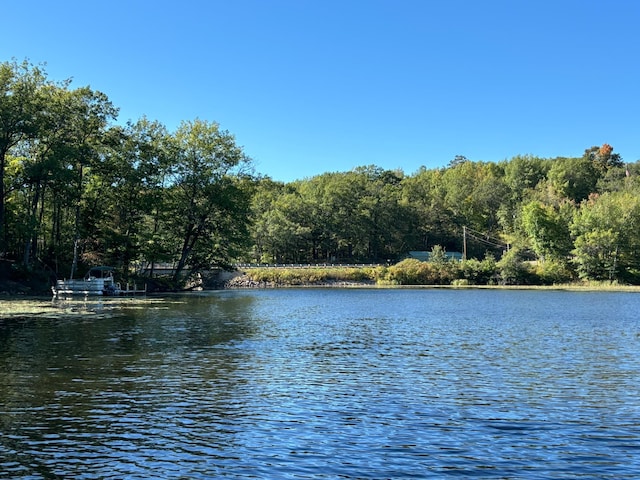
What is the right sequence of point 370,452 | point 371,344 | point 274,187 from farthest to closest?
point 274,187
point 371,344
point 370,452

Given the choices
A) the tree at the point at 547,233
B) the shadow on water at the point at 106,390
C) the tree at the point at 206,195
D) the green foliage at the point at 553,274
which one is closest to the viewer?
the shadow on water at the point at 106,390

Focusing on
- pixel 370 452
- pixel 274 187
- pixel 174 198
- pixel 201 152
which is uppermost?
pixel 274 187

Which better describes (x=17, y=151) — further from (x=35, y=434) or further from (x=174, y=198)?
(x=35, y=434)

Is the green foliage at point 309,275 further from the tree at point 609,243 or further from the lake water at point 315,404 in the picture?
the lake water at point 315,404

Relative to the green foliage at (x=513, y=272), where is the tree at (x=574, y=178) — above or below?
above

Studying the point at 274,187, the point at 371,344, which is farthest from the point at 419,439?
the point at 274,187

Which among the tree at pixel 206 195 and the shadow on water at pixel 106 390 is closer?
the shadow on water at pixel 106 390

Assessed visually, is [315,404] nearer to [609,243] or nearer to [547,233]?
[609,243]

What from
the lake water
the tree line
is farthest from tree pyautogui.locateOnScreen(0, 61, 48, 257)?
the lake water

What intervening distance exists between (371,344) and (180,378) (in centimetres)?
1068

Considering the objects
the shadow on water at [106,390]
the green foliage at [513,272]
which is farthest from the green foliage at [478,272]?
the shadow on water at [106,390]

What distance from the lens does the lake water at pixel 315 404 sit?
9953mm

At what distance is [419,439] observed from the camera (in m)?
11.3

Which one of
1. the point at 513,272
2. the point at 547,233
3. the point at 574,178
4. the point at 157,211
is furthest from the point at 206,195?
the point at 574,178
